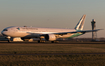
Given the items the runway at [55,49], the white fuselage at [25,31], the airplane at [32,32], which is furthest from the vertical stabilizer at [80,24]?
the runway at [55,49]

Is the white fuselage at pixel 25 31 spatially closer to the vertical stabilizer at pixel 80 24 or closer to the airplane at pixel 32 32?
the airplane at pixel 32 32

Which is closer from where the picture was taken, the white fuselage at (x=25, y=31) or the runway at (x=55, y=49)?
the runway at (x=55, y=49)

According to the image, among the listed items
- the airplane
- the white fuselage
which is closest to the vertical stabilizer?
the airplane

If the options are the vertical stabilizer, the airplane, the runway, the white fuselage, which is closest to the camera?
the runway

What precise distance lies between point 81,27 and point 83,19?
378 cm

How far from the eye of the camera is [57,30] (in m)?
65.6

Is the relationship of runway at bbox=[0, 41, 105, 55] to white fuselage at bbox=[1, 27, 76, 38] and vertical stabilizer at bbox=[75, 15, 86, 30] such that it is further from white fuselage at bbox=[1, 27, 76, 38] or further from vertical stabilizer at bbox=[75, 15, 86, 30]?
vertical stabilizer at bbox=[75, 15, 86, 30]

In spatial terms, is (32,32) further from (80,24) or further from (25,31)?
(80,24)

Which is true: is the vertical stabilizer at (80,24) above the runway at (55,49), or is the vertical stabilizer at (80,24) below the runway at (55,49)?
above

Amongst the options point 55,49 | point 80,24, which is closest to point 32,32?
point 80,24

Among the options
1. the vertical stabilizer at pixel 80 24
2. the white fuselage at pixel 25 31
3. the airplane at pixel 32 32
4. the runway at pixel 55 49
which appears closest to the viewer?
the runway at pixel 55 49

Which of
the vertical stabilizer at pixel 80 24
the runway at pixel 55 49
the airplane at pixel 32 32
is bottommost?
the runway at pixel 55 49
